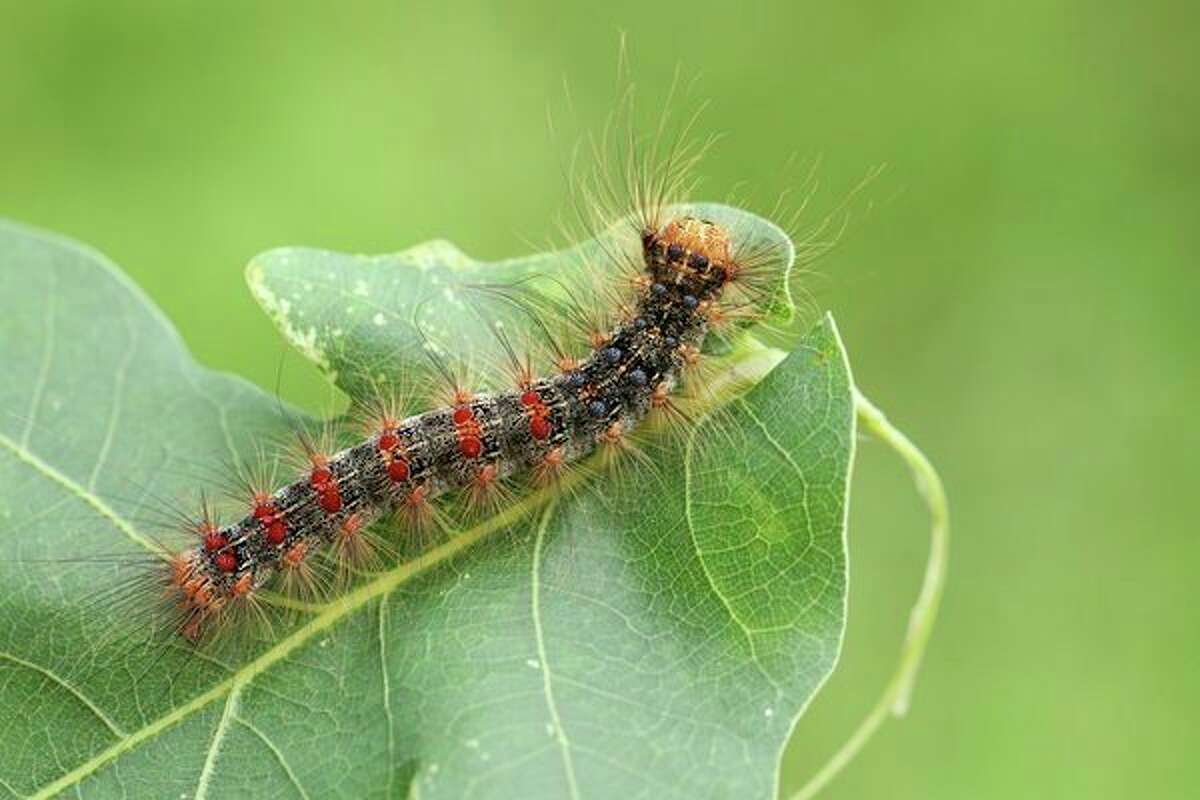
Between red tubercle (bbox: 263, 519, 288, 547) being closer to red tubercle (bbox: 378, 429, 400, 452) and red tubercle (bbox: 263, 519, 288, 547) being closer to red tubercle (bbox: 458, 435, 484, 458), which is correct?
red tubercle (bbox: 378, 429, 400, 452)

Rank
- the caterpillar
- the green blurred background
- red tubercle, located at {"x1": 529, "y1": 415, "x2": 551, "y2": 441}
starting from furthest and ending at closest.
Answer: the green blurred background → red tubercle, located at {"x1": 529, "y1": 415, "x2": 551, "y2": 441} → the caterpillar

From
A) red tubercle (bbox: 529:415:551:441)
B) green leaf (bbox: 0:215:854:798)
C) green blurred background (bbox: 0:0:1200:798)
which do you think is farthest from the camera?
green blurred background (bbox: 0:0:1200:798)

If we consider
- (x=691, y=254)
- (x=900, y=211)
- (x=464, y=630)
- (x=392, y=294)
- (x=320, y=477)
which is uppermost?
(x=392, y=294)

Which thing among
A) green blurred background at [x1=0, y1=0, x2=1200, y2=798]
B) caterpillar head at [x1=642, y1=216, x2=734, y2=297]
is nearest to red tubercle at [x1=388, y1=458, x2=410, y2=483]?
caterpillar head at [x1=642, y1=216, x2=734, y2=297]

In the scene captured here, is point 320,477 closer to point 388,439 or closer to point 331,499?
point 331,499

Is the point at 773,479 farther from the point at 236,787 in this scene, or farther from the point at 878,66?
the point at 878,66

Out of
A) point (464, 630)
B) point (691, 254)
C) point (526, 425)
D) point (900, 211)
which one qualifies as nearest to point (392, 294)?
point (526, 425)

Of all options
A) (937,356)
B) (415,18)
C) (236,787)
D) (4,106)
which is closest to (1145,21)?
(937,356)
